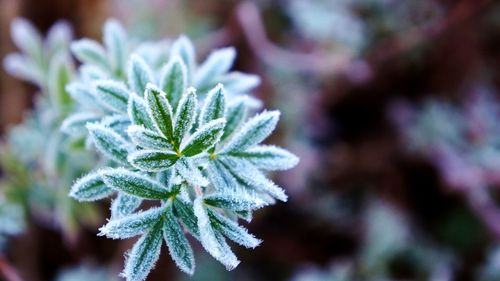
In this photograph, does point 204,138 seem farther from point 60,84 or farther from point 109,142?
point 60,84

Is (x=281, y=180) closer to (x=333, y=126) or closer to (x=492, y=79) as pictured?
(x=333, y=126)

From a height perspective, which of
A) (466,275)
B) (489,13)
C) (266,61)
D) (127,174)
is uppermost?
(489,13)

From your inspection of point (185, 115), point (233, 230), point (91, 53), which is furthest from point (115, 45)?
point (233, 230)

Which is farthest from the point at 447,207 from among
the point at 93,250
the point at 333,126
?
the point at 93,250

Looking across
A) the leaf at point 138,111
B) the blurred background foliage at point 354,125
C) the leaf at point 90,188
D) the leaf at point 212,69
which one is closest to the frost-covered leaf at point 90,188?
the leaf at point 90,188

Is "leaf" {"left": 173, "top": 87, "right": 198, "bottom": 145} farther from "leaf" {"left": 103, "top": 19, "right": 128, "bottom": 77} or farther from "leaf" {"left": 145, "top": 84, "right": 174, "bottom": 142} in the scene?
"leaf" {"left": 103, "top": 19, "right": 128, "bottom": 77}

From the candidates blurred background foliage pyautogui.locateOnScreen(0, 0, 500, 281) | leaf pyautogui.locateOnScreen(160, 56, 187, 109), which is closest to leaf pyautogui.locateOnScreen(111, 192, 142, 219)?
leaf pyautogui.locateOnScreen(160, 56, 187, 109)

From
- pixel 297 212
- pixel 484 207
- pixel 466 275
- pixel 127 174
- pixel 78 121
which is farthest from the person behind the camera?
pixel 297 212
